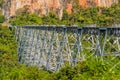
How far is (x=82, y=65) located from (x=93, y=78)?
123 inches

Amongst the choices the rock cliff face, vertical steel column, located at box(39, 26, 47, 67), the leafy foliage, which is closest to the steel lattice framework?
vertical steel column, located at box(39, 26, 47, 67)

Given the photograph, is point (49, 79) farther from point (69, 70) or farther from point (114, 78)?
point (114, 78)

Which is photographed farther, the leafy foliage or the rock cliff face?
the rock cliff face

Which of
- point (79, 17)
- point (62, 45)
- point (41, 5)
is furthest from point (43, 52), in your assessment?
point (41, 5)

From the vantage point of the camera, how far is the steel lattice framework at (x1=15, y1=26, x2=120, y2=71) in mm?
27444

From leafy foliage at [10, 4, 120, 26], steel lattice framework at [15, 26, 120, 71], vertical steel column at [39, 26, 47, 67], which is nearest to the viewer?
steel lattice framework at [15, 26, 120, 71]

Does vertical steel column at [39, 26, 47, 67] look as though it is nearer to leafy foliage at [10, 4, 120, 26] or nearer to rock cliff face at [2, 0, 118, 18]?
leafy foliage at [10, 4, 120, 26]

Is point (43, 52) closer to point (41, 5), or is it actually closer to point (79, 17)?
point (79, 17)

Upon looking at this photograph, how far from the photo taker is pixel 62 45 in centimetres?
3784

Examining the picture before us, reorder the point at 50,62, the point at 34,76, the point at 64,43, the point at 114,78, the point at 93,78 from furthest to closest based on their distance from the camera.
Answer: the point at 50,62
the point at 64,43
the point at 34,76
the point at 93,78
the point at 114,78

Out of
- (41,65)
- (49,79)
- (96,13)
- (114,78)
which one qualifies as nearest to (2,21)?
(96,13)

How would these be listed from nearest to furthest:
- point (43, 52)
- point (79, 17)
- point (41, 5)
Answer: point (43, 52)
point (79, 17)
point (41, 5)

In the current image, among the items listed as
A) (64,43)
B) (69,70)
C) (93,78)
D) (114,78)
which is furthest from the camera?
(64,43)

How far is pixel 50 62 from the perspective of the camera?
143 feet
